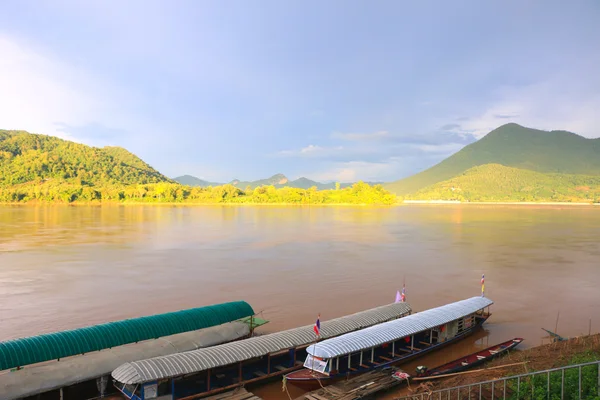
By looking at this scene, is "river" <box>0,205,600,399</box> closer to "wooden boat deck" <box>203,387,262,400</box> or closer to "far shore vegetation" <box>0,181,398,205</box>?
"wooden boat deck" <box>203,387,262,400</box>

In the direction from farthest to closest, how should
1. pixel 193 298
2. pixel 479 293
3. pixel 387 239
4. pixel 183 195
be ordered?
1. pixel 183 195
2. pixel 387 239
3. pixel 479 293
4. pixel 193 298

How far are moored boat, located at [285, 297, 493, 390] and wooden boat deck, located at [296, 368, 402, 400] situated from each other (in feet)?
1.22

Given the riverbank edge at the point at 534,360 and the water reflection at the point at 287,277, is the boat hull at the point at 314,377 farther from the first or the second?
the water reflection at the point at 287,277

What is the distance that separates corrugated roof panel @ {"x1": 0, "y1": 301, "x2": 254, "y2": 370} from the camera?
1056cm

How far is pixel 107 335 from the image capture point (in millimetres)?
12070

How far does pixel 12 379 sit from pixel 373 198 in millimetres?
155027

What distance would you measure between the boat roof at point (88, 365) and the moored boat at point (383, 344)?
10.8 feet

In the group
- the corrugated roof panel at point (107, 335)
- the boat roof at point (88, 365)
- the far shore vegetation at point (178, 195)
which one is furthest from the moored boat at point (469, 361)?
the far shore vegetation at point (178, 195)

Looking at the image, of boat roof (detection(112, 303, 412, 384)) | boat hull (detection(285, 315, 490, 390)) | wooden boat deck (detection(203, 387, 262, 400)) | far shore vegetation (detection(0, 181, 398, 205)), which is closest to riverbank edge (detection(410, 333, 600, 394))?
boat hull (detection(285, 315, 490, 390))

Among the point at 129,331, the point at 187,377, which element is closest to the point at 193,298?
the point at 129,331

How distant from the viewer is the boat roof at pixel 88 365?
377 inches

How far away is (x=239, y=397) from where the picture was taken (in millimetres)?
10195

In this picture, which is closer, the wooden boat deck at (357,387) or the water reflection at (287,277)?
the wooden boat deck at (357,387)

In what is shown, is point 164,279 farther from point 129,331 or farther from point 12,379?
point 12,379
